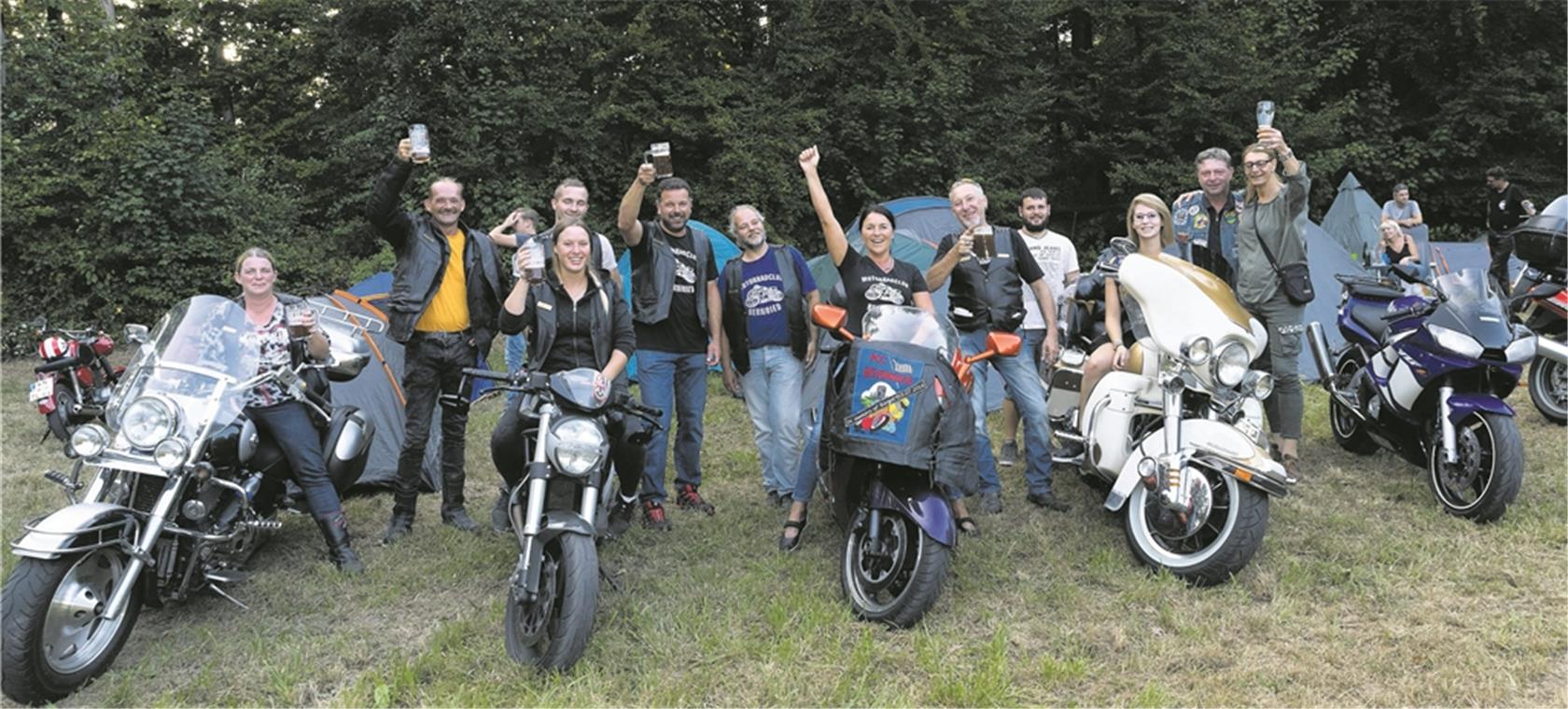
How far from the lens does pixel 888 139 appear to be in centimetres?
1240

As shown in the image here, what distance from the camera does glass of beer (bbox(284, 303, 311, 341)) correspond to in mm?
3663

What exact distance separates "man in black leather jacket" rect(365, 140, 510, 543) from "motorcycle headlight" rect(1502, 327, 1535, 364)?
14.1 feet

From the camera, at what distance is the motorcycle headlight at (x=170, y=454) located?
2.98 metres

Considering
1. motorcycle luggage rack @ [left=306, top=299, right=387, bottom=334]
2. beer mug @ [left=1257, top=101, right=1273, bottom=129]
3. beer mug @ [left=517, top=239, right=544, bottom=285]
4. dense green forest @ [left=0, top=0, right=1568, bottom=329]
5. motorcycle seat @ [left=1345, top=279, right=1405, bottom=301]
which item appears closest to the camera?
beer mug @ [left=517, top=239, right=544, bottom=285]

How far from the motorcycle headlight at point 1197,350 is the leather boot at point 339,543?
335 cm

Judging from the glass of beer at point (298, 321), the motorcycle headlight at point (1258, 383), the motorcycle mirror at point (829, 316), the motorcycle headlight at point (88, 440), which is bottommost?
the motorcycle headlight at point (1258, 383)

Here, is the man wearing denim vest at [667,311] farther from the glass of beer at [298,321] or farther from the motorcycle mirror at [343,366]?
the glass of beer at [298,321]

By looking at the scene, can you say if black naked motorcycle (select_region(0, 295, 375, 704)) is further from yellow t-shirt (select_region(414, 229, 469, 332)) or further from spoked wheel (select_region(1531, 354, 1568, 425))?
spoked wheel (select_region(1531, 354, 1568, 425))

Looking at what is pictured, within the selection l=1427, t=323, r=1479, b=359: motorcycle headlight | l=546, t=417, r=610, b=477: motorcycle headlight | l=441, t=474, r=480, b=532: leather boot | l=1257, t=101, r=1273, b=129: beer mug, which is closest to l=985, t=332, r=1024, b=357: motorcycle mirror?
l=546, t=417, r=610, b=477: motorcycle headlight

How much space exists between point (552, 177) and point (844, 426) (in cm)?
923

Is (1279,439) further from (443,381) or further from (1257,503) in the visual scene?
(443,381)

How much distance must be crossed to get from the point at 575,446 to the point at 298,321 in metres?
1.49

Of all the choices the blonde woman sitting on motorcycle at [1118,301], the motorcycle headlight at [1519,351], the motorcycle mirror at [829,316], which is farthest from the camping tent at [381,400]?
the motorcycle headlight at [1519,351]

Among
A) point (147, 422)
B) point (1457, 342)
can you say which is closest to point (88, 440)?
point (147, 422)
